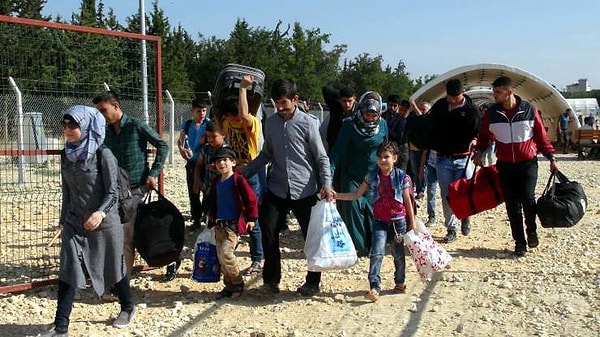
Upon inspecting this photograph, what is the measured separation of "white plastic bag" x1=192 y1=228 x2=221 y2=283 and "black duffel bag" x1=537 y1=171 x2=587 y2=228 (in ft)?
10.8

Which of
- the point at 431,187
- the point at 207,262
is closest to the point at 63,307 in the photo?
the point at 207,262

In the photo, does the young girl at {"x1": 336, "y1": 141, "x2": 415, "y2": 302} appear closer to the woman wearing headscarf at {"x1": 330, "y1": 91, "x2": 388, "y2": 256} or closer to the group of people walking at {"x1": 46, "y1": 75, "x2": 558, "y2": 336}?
the group of people walking at {"x1": 46, "y1": 75, "x2": 558, "y2": 336}

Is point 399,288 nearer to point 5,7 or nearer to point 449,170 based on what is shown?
point 449,170

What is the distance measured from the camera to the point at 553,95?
25.1 m

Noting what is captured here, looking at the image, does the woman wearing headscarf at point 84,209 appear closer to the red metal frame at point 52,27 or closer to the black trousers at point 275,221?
the red metal frame at point 52,27

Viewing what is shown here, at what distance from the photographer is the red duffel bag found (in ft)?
23.3

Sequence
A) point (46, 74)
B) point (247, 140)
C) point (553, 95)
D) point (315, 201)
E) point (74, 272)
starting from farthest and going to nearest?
point (553, 95)
point (46, 74)
point (247, 140)
point (315, 201)
point (74, 272)

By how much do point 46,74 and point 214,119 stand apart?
7.04ft

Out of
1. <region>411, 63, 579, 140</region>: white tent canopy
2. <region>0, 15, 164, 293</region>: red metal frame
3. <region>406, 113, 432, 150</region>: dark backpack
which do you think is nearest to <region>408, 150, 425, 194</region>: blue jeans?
<region>406, 113, 432, 150</region>: dark backpack

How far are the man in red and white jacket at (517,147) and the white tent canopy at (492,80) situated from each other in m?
13.4

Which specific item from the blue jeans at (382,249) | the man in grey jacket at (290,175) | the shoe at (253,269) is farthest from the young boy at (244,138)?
the blue jeans at (382,249)

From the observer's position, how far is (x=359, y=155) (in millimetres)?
6582

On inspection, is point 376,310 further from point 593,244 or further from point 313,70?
point 313,70

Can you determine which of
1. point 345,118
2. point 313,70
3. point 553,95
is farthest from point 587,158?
point 313,70
